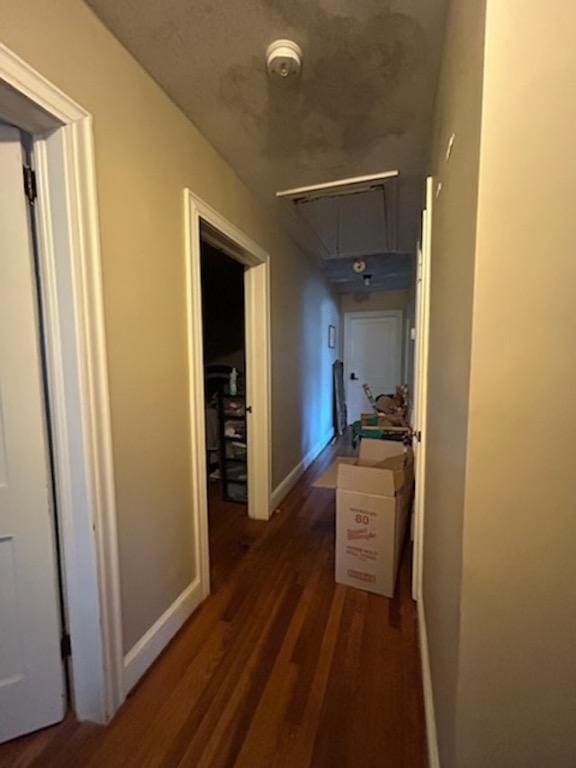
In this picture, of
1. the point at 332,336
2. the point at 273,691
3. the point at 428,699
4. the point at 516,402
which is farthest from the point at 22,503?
the point at 332,336

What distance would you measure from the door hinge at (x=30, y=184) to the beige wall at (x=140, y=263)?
0.19m

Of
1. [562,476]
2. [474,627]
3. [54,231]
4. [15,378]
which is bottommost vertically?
[474,627]

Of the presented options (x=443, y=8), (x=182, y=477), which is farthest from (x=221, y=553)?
(x=443, y=8)

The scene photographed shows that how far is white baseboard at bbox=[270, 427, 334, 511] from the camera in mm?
3008

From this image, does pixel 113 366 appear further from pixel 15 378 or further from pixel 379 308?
pixel 379 308

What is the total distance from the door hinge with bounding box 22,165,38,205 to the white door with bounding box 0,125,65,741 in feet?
0.06

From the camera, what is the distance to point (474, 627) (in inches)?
30.9

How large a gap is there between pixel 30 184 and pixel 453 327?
1.35 metres

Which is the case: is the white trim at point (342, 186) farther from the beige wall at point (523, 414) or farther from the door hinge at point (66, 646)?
the door hinge at point (66, 646)

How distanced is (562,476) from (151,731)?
155 centimetres

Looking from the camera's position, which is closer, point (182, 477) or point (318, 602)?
point (182, 477)

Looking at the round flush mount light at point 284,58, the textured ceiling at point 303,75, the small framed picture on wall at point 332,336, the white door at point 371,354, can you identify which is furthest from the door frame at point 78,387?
the white door at point 371,354

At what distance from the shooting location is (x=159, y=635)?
5.06ft

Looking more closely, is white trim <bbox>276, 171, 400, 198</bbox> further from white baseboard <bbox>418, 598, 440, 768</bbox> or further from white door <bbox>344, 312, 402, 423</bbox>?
white door <bbox>344, 312, 402, 423</bbox>
